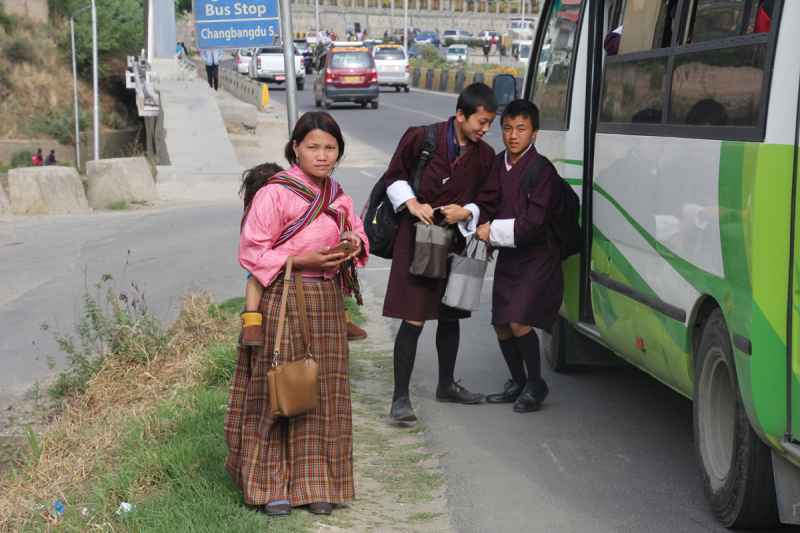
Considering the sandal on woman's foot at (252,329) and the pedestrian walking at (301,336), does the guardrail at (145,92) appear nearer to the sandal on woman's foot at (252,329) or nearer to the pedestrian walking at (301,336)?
the pedestrian walking at (301,336)

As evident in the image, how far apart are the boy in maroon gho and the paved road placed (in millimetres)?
573

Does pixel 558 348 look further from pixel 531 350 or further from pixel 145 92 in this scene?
pixel 145 92

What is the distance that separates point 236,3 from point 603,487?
506 centimetres

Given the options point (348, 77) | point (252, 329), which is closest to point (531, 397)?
point (252, 329)

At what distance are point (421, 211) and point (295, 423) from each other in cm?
143

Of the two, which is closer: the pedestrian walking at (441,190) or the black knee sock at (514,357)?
the pedestrian walking at (441,190)

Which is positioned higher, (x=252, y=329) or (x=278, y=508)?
(x=252, y=329)

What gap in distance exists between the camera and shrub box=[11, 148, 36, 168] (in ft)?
127

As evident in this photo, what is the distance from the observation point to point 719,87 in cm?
351

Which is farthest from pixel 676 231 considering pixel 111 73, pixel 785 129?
pixel 111 73

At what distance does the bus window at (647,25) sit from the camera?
13.4 ft

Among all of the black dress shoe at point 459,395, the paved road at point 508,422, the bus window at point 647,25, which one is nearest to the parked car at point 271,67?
the paved road at point 508,422

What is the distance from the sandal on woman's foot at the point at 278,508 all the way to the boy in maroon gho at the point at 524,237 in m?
1.78

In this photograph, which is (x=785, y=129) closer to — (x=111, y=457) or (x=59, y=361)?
(x=111, y=457)
